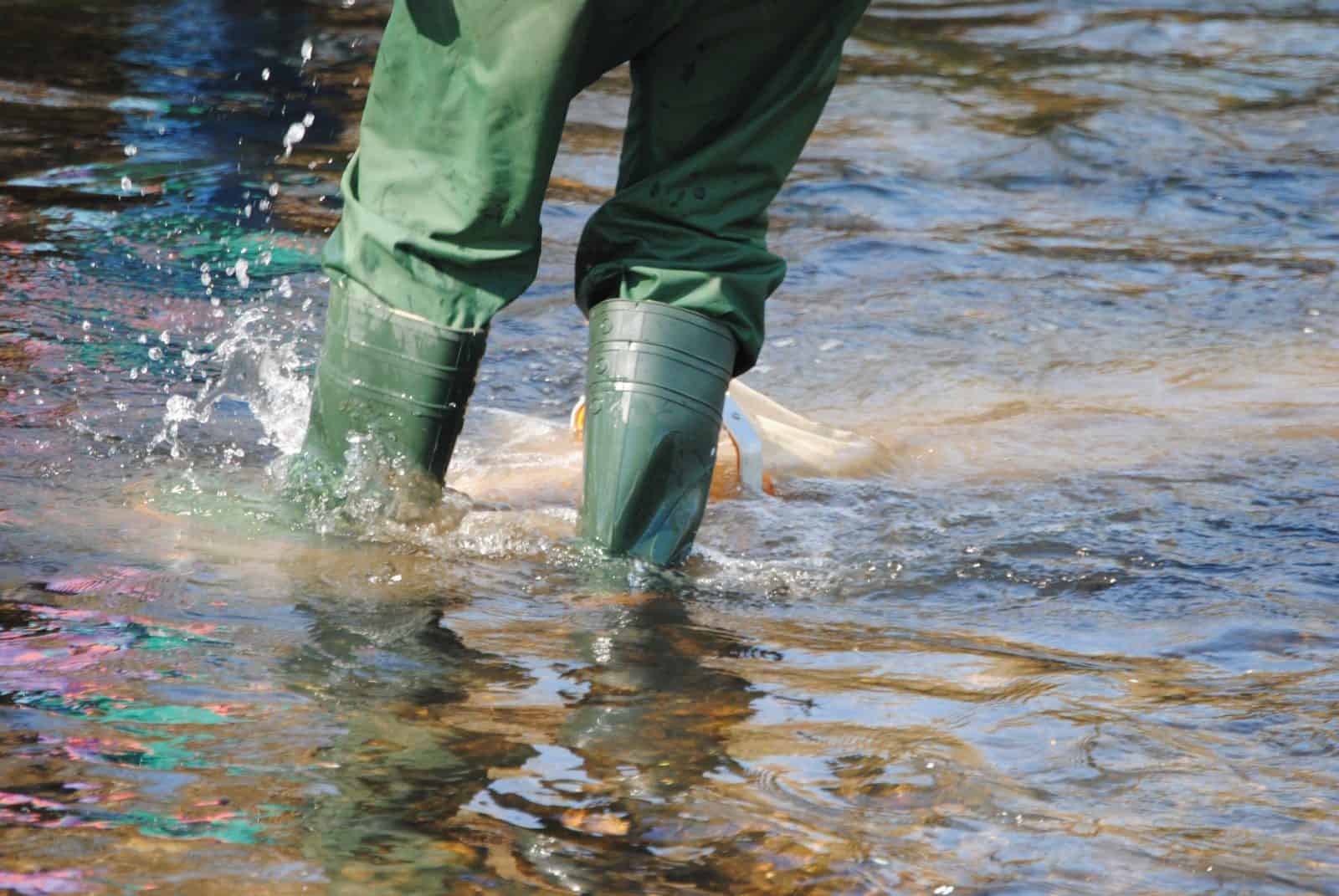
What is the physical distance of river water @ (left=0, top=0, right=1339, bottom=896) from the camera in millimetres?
1492

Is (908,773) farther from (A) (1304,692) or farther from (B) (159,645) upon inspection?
(B) (159,645)

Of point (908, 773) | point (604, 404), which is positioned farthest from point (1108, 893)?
point (604, 404)

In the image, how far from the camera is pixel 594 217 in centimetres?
230

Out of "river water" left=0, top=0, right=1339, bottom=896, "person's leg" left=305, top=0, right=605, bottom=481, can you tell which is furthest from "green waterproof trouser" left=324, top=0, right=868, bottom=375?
"river water" left=0, top=0, right=1339, bottom=896

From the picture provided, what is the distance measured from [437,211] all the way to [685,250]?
328mm

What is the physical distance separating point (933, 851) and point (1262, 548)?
124cm

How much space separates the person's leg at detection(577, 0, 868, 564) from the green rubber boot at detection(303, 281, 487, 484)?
0.61 feet

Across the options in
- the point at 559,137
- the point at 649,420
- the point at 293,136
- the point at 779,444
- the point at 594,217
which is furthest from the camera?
the point at 293,136

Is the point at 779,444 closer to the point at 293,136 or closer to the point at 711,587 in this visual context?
the point at 711,587

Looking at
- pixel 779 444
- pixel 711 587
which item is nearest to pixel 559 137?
pixel 711 587

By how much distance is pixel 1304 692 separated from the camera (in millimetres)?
1919

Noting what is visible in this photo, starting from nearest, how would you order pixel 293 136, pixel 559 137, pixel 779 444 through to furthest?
1. pixel 559 137
2. pixel 779 444
3. pixel 293 136

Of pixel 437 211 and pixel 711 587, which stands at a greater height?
pixel 437 211

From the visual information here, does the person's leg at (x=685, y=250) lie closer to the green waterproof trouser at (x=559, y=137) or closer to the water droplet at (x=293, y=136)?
the green waterproof trouser at (x=559, y=137)
